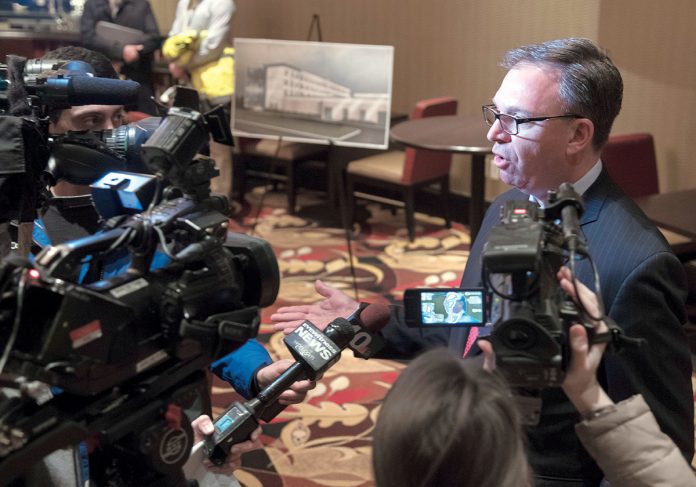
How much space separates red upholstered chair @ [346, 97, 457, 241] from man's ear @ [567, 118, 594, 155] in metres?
3.40

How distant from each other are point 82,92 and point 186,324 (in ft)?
1.50

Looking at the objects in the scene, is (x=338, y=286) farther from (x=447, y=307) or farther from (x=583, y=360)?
(x=583, y=360)

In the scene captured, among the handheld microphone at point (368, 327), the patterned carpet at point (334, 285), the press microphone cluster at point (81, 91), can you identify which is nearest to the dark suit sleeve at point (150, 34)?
the patterned carpet at point (334, 285)

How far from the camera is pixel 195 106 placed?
1.10m

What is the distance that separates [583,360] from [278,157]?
488 centimetres

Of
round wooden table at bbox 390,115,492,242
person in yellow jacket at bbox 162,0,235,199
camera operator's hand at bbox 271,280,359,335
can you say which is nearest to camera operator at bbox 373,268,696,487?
camera operator's hand at bbox 271,280,359,335

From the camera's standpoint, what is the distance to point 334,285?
Result: 4477 millimetres

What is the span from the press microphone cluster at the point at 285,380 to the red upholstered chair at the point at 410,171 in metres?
3.73

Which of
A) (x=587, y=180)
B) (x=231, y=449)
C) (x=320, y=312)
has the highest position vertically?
(x=587, y=180)

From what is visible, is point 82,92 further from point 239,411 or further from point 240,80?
point 240,80

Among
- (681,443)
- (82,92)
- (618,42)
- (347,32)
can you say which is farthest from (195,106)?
(347,32)

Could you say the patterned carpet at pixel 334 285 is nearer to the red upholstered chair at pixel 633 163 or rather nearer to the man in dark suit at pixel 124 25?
the red upholstered chair at pixel 633 163

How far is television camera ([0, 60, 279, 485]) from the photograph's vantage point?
860 millimetres

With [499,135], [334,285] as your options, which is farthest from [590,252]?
[334,285]
